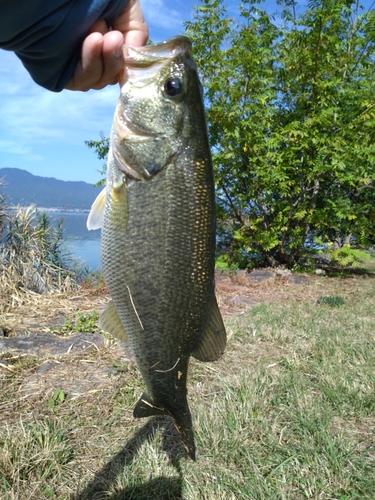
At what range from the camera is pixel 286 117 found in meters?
11.0

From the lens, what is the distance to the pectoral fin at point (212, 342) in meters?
1.98

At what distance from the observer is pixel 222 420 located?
3.53 meters

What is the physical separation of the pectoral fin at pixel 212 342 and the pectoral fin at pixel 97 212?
2.16 feet

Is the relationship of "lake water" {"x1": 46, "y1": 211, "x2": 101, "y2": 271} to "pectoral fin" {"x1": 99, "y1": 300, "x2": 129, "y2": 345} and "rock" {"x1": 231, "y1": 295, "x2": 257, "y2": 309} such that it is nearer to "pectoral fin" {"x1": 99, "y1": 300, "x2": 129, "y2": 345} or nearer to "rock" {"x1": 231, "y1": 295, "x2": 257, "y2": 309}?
"rock" {"x1": 231, "y1": 295, "x2": 257, "y2": 309}

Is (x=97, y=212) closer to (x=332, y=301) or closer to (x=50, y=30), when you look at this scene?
(x=50, y=30)

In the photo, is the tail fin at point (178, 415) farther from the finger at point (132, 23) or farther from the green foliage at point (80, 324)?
the green foliage at point (80, 324)

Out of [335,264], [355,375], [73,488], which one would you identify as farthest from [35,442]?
[335,264]

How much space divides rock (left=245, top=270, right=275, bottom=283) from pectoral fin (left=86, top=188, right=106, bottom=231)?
845cm

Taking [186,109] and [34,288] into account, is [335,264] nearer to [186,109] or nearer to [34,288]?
[34,288]

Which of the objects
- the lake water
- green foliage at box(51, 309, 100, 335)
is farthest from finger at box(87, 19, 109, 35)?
the lake water

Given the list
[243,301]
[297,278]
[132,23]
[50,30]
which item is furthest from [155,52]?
[297,278]

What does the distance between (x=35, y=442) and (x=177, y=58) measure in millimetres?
2793

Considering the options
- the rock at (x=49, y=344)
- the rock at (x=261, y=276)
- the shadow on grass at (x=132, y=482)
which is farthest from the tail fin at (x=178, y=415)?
the rock at (x=261, y=276)

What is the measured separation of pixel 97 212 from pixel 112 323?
51 cm
